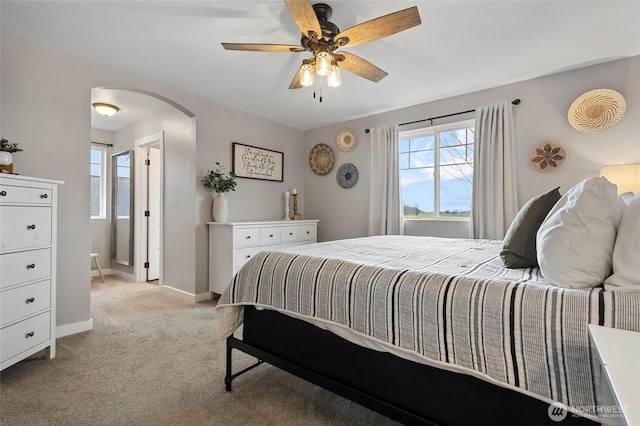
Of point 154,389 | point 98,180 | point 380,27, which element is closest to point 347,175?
point 380,27

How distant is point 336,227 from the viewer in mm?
4488

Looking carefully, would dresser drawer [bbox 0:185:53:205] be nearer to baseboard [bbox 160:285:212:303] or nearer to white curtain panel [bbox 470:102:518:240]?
baseboard [bbox 160:285:212:303]

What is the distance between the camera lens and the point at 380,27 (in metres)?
1.73

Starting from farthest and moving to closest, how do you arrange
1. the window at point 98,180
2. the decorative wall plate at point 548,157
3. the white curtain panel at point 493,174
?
1. the window at point 98,180
2. the white curtain panel at point 493,174
3. the decorative wall plate at point 548,157

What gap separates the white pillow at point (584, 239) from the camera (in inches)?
37.9

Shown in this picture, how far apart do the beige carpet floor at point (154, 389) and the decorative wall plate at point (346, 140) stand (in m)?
2.98

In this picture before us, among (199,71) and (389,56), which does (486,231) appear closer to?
(389,56)

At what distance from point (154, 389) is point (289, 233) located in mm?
2389

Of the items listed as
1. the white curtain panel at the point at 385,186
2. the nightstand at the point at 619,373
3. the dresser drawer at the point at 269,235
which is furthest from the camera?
the white curtain panel at the point at 385,186

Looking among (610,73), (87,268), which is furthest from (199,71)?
(610,73)

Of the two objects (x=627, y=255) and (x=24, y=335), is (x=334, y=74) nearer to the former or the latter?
(x=627, y=255)

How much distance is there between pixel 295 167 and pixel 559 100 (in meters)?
3.31

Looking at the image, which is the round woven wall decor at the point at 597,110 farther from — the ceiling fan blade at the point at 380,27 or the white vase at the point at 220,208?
the white vase at the point at 220,208

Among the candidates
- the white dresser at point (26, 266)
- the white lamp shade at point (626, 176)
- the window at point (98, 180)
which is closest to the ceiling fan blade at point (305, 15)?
the white dresser at point (26, 266)
